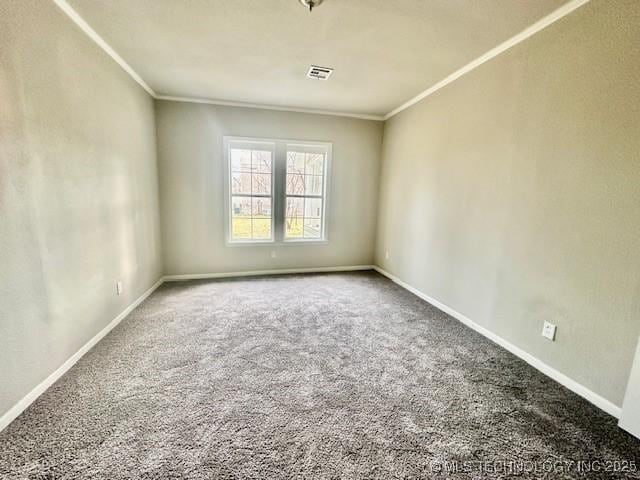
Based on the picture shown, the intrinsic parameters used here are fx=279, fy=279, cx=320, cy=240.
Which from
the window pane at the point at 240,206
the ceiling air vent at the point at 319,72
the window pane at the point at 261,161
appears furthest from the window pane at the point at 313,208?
the ceiling air vent at the point at 319,72

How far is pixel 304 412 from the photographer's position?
64.5 inches

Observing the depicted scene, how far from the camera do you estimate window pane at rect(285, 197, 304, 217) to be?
450cm

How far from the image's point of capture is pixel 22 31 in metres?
1.61

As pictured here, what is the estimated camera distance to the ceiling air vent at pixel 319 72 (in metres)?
2.85

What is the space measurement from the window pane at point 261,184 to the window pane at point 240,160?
6.8 inches

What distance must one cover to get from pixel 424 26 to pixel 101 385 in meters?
3.41

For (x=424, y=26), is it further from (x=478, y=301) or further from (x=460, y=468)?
(x=460, y=468)

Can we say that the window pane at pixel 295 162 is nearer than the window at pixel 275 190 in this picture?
No

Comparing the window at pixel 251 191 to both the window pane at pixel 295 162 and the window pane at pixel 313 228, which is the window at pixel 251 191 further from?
the window pane at pixel 313 228

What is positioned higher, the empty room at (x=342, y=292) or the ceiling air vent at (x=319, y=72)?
the ceiling air vent at (x=319, y=72)

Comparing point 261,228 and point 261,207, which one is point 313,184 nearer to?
point 261,207

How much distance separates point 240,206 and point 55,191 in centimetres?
249

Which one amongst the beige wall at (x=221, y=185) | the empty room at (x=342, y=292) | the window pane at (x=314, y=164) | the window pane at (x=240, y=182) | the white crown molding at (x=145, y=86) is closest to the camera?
the empty room at (x=342, y=292)

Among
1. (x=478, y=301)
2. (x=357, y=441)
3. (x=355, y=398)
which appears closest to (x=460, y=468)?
(x=357, y=441)
